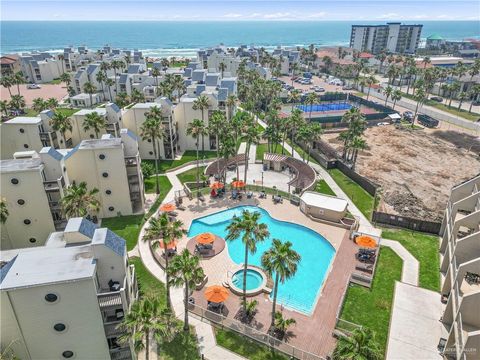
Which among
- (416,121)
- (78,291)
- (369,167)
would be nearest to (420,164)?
(369,167)

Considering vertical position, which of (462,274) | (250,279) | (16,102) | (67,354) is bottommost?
(250,279)

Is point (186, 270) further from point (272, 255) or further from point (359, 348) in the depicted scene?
point (359, 348)

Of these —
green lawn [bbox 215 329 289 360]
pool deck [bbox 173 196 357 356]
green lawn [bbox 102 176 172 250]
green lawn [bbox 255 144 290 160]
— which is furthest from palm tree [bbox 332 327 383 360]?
green lawn [bbox 255 144 290 160]

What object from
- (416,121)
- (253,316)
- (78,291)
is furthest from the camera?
(416,121)

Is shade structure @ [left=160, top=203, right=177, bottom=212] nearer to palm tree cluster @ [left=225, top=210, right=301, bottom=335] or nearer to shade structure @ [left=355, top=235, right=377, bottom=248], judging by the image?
palm tree cluster @ [left=225, top=210, right=301, bottom=335]

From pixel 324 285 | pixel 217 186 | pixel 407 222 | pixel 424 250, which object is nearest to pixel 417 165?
pixel 407 222

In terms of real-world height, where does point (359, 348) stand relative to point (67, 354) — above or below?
above

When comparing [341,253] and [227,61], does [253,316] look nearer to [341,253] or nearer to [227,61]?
[341,253]
